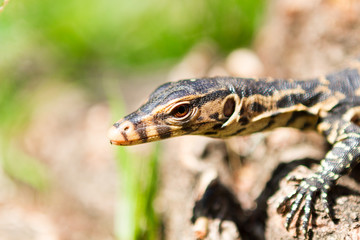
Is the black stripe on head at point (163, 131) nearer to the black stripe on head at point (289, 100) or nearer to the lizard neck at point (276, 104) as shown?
the lizard neck at point (276, 104)

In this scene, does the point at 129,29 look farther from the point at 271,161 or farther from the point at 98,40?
the point at 271,161

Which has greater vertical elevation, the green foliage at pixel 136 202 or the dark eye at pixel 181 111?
the dark eye at pixel 181 111

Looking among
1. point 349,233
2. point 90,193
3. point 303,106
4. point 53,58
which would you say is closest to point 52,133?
point 90,193

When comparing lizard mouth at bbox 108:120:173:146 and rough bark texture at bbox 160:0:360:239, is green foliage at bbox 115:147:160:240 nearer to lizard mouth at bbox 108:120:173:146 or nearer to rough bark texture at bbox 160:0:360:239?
rough bark texture at bbox 160:0:360:239

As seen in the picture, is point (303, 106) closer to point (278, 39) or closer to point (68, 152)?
point (278, 39)

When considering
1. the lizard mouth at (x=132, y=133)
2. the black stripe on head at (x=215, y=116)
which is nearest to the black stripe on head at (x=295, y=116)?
the black stripe on head at (x=215, y=116)

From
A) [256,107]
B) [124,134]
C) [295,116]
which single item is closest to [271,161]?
[295,116]

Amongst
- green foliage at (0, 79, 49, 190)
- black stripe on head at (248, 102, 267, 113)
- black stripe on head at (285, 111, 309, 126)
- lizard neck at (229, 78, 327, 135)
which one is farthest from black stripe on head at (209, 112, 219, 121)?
green foliage at (0, 79, 49, 190)
